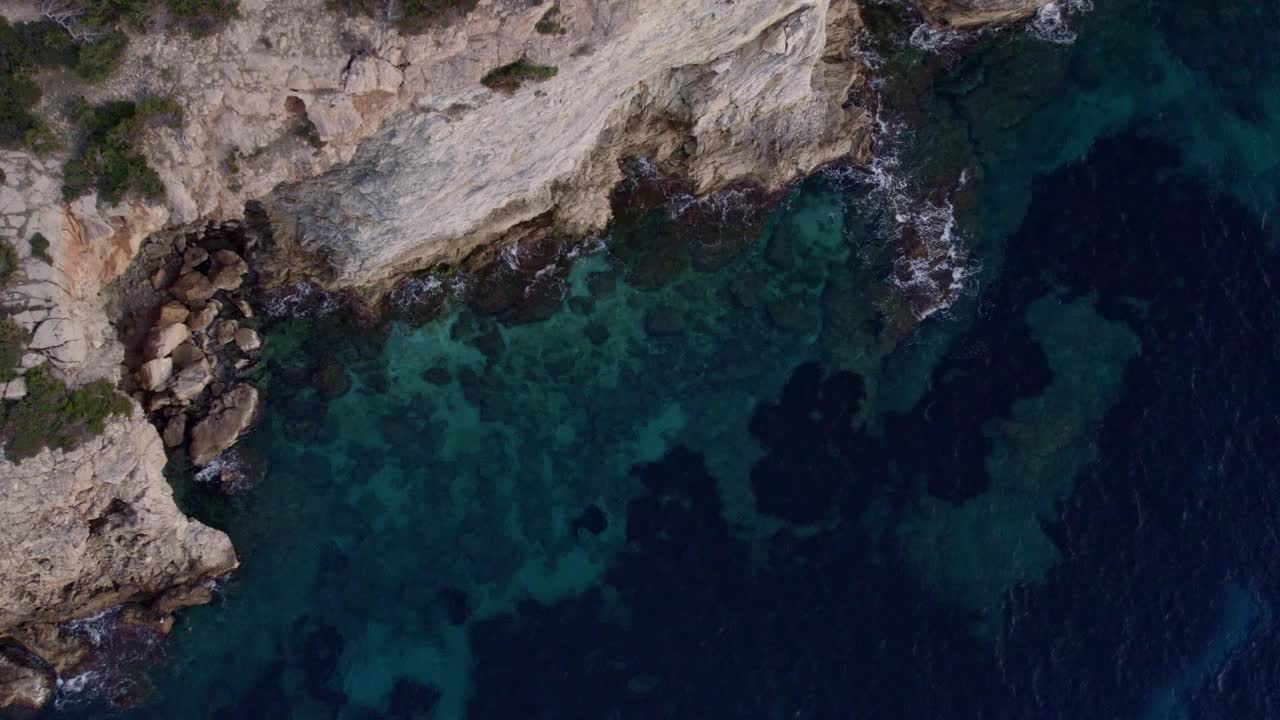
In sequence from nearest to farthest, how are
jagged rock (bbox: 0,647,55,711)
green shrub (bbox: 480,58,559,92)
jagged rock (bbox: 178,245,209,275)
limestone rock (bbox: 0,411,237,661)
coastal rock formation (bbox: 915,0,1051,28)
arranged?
green shrub (bbox: 480,58,559,92) → limestone rock (bbox: 0,411,237,661) → jagged rock (bbox: 0,647,55,711) → jagged rock (bbox: 178,245,209,275) → coastal rock formation (bbox: 915,0,1051,28)

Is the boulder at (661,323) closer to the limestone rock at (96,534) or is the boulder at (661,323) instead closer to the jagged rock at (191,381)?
the jagged rock at (191,381)

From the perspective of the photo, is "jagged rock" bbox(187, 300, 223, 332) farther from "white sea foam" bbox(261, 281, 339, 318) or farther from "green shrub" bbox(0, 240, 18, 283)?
"green shrub" bbox(0, 240, 18, 283)

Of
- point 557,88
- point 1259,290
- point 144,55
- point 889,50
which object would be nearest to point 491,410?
point 557,88

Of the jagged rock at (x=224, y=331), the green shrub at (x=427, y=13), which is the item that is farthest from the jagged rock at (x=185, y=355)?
the green shrub at (x=427, y=13)

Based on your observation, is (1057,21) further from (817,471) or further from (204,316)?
(204,316)

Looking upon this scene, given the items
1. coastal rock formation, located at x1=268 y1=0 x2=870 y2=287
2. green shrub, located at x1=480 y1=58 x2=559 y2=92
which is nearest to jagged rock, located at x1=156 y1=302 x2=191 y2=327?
coastal rock formation, located at x1=268 y1=0 x2=870 y2=287

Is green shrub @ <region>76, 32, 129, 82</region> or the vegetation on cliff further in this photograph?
the vegetation on cliff

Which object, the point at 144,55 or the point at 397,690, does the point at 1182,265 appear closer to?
the point at 397,690
